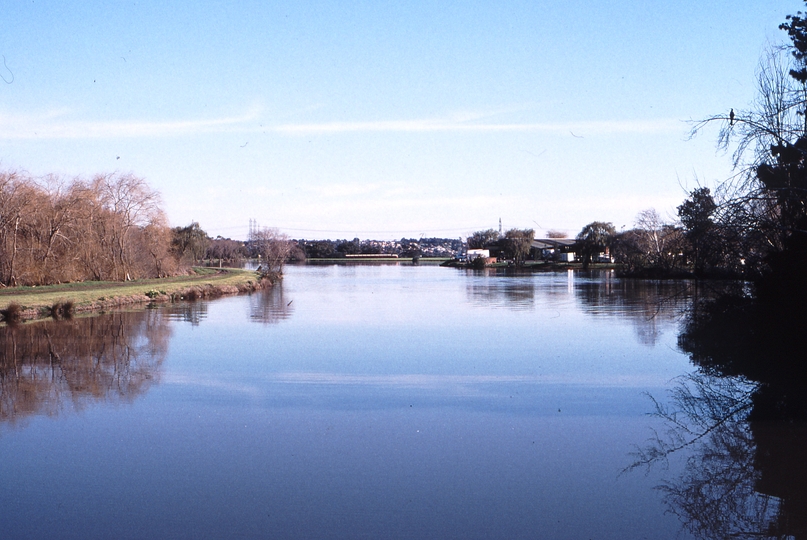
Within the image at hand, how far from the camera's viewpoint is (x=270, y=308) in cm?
3647

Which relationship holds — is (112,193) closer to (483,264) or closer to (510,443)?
(510,443)

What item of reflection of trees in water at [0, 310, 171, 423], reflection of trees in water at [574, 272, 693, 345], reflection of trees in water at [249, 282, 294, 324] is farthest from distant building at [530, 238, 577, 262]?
reflection of trees in water at [0, 310, 171, 423]

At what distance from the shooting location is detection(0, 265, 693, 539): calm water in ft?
25.8

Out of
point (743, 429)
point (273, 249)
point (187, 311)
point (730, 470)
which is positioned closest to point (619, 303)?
point (187, 311)

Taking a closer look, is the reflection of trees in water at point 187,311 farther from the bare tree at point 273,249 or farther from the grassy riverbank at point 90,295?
the bare tree at point 273,249

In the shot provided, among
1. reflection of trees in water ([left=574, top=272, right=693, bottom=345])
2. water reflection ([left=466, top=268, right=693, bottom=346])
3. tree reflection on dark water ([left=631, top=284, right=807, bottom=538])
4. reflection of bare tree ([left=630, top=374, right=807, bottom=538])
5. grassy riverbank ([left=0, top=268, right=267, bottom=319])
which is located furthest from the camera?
grassy riverbank ([left=0, top=268, right=267, bottom=319])

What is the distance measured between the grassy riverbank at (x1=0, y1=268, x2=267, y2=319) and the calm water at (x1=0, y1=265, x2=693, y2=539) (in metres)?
7.14

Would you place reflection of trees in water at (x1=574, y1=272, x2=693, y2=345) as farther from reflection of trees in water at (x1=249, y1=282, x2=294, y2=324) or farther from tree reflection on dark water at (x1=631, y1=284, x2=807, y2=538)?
reflection of trees in water at (x1=249, y1=282, x2=294, y2=324)

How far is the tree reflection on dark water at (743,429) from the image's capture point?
801 centimetres

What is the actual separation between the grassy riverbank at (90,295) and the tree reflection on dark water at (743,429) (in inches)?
970

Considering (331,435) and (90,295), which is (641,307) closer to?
(90,295)

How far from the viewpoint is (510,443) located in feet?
35.2

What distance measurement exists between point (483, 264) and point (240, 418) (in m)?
108

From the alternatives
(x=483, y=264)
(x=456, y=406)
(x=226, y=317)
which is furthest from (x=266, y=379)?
(x=483, y=264)
